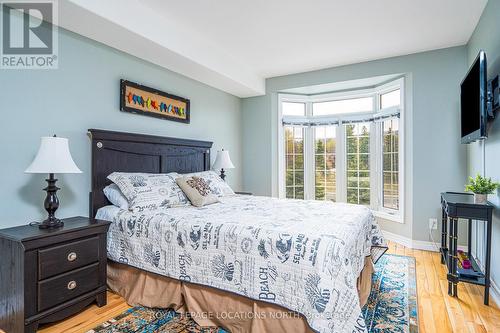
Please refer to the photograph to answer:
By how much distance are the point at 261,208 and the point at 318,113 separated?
9.48 ft

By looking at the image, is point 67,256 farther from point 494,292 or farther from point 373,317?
point 494,292

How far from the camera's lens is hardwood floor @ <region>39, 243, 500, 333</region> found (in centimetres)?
189

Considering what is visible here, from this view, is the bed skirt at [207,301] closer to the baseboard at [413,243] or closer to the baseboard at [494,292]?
the baseboard at [494,292]

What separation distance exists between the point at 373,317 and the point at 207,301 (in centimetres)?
120

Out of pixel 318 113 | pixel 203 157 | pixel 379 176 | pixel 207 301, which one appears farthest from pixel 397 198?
pixel 207 301

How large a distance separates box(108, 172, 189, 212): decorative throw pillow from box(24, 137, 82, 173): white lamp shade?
0.54 m

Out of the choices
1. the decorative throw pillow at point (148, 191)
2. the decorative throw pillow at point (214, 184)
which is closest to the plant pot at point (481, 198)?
the decorative throw pillow at point (214, 184)

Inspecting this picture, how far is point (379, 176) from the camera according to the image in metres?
4.27

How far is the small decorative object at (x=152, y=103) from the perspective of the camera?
2.89 meters

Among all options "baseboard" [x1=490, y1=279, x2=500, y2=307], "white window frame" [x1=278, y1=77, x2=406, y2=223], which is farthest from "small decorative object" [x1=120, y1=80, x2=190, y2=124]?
"baseboard" [x1=490, y1=279, x2=500, y2=307]

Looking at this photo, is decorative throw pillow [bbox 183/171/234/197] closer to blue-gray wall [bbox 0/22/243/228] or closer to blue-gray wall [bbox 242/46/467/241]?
blue-gray wall [bbox 0/22/243/228]

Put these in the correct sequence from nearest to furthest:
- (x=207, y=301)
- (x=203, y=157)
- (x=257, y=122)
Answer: (x=207, y=301), (x=203, y=157), (x=257, y=122)

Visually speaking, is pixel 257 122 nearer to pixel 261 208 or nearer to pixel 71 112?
pixel 261 208
